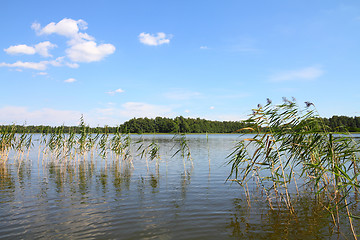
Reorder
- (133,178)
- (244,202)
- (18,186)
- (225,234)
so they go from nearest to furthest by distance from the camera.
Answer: (225,234) < (244,202) < (18,186) < (133,178)

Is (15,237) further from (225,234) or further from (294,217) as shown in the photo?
(294,217)

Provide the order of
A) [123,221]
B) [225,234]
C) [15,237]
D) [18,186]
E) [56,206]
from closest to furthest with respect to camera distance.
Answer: [15,237], [225,234], [123,221], [56,206], [18,186]

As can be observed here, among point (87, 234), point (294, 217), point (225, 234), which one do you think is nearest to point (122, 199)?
point (87, 234)

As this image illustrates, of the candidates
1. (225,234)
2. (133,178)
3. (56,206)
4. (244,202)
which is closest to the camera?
(225,234)

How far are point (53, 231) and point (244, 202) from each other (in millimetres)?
8703

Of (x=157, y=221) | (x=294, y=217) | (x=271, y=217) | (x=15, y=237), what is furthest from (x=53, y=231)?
(x=294, y=217)

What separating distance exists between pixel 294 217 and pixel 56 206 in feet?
35.6

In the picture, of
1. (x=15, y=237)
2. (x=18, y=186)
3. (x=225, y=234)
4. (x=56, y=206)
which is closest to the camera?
(x=15, y=237)

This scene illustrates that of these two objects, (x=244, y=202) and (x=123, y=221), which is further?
(x=244, y=202)

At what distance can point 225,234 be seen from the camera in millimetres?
8109

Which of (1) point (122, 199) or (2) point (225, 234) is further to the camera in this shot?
(1) point (122, 199)

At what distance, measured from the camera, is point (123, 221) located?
29.9 feet

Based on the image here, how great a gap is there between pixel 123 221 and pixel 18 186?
33.7 feet

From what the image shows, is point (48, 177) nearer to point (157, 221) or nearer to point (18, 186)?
point (18, 186)
